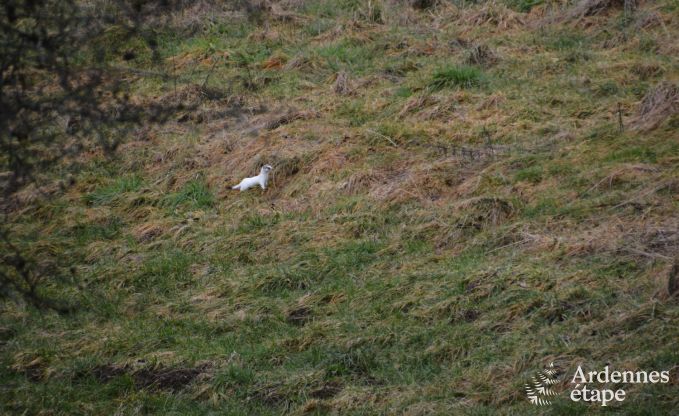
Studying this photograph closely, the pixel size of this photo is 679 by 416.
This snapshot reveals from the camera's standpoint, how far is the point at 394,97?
39.8 feet

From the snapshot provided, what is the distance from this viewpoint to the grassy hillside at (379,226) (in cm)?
679

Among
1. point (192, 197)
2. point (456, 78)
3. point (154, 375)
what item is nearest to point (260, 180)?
point (192, 197)

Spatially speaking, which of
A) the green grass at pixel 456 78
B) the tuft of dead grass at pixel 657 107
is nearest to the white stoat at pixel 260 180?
the green grass at pixel 456 78

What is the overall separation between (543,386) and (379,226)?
350 centimetres

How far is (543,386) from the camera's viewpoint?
20.0ft

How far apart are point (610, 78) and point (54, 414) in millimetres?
7136

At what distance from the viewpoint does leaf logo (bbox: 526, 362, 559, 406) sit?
5952 mm

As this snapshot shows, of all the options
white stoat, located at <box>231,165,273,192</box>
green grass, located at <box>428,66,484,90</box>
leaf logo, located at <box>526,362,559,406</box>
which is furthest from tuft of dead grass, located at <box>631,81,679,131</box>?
leaf logo, located at <box>526,362,559,406</box>

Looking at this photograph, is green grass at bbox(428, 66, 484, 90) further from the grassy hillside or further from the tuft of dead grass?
the tuft of dead grass

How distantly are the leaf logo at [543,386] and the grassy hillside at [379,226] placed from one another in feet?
0.25

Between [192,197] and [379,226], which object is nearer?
[379,226]

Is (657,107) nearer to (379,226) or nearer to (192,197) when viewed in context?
(379,226)

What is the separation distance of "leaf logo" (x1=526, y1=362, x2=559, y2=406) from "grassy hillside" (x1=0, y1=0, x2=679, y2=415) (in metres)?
0.08

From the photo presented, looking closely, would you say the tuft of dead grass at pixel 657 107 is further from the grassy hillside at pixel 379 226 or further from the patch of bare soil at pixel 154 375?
the patch of bare soil at pixel 154 375
